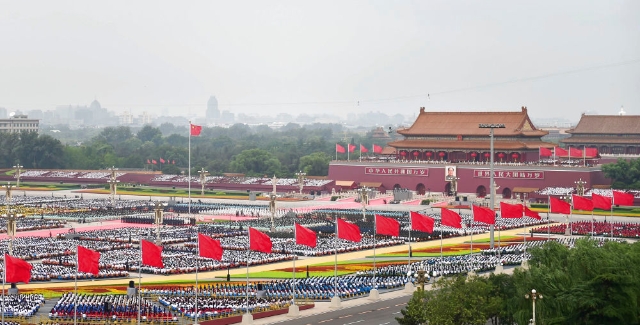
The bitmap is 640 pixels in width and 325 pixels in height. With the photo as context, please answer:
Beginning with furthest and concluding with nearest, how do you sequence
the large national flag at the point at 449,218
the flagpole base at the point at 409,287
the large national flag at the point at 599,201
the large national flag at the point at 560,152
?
1. the large national flag at the point at 560,152
2. the large national flag at the point at 599,201
3. the large national flag at the point at 449,218
4. the flagpole base at the point at 409,287

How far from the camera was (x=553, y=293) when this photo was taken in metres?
33.7

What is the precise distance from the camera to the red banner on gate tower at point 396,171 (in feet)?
345

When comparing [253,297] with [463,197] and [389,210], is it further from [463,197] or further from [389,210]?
[463,197]

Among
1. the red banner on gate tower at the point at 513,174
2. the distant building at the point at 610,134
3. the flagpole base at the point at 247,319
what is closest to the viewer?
the flagpole base at the point at 247,319

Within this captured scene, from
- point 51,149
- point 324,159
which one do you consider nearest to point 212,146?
point 51,149

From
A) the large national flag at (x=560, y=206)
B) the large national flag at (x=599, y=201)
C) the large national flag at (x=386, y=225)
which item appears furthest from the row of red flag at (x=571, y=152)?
the large national flag at (x=386, y=225)

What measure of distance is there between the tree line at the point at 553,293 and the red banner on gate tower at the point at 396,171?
65.1 m

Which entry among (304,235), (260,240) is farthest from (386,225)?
(260,240)

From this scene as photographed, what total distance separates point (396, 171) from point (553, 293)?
7329 centimetres

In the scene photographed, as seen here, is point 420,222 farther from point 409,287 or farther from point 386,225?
point 409,287

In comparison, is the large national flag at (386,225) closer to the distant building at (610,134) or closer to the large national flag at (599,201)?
the large national flag at (599,201)

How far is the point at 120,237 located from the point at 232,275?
1735 centimetres

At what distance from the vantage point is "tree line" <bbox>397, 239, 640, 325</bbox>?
3191 cm

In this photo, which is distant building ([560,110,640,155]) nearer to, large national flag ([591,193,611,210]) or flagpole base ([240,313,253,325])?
large national flag ([591,193,611,210])
